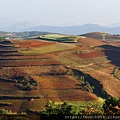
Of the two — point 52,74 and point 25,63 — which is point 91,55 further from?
point 25,63

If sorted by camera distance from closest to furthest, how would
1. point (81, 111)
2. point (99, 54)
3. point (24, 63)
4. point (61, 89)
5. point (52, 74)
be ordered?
point (81, 111) → point (61, 89) → point (52, 74) → point (24, 63) → point (99, 54)

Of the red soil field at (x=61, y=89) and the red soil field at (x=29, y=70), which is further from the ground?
the red soil field at (x=29, y=70)

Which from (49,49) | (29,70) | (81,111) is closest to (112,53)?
(49,49)

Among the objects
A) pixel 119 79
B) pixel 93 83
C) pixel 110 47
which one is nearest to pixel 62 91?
pixel 93 83

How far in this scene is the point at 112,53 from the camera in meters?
61.0

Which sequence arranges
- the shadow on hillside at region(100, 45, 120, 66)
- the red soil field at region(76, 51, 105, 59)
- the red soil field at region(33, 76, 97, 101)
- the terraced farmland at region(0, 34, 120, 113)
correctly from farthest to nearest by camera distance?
1. the shadow on hillside at region(100, 45, 120, 66)
2. the red soil field at region(76, 51, 105, 59)
3. the red soil field at region(33, 76, 97, 101)
4. the terraced farmland at region(0, 34, 120, 113)

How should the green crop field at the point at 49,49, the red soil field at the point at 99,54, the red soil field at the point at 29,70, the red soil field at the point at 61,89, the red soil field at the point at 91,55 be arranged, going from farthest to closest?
the red soil field at the point at 99,54 → the red soil field at the point at 91,55 → the green crop field at the point at 49,49 → the red soil field at the point at 29,70 → the red soil field at the point at 61,89

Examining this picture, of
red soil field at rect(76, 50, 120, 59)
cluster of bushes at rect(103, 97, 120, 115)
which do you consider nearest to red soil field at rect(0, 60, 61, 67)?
red soil field at rect(76, 50, 120, 59)

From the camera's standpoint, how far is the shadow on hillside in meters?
57.1

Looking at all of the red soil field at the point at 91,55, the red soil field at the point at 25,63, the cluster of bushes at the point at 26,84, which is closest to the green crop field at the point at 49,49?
the red soil field at the point at 25,63

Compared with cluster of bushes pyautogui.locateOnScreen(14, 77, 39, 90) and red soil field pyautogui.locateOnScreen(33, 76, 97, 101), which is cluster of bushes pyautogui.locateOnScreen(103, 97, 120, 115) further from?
cluster of bushes pyautogui.locateOnScreen(14, 77, 39, 90)

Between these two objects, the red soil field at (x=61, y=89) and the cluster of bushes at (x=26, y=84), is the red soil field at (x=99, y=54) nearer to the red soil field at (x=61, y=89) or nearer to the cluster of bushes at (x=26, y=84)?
the red soil field at (x=61, y=89)

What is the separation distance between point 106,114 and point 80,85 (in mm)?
23985

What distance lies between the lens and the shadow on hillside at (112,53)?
57.1 metres
